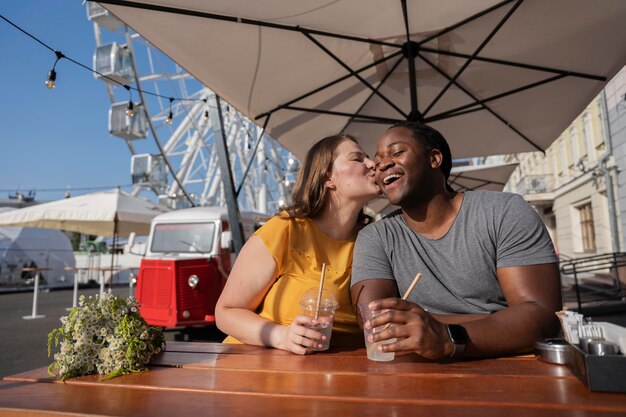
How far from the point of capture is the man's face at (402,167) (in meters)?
1.60

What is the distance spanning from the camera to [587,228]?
13.7 m

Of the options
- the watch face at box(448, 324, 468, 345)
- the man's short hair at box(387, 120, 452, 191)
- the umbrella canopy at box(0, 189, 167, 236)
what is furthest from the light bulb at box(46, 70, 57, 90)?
the watch face at box(448, 324, 468, 345)

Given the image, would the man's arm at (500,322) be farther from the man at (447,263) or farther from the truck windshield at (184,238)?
the truck windshield at (184,238)

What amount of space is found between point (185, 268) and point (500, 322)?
5.05 meters

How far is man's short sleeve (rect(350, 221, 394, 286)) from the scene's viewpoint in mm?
1502

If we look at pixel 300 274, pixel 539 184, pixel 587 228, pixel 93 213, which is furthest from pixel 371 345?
pixel 539 184

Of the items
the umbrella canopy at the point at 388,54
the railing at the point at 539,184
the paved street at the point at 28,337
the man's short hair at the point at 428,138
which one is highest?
the railing at the point at 539,184

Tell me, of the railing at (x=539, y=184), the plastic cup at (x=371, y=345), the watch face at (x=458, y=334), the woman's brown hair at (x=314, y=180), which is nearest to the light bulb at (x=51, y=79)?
the woman's brown hair at (x=314, y=180)

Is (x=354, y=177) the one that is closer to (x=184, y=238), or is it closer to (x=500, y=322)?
(x=500, y=322)

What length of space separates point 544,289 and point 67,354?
52.6 inches

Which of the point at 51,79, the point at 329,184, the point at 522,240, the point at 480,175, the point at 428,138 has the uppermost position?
the point at 51,79

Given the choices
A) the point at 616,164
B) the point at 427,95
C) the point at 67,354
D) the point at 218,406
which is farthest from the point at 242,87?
the point at 616,164

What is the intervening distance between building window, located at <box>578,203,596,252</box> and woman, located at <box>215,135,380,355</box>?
13.5 meters

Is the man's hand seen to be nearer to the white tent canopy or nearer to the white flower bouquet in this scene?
the white flower bouquet
